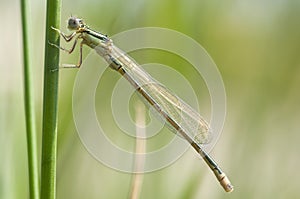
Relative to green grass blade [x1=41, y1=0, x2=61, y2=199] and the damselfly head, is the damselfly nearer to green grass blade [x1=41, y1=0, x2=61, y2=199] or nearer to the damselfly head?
the damselfly head

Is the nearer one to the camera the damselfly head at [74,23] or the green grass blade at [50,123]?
the green grass blade at [50,123]

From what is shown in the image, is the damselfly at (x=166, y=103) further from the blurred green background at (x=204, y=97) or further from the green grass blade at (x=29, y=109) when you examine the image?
the green grass blade at (x=29, y=109)

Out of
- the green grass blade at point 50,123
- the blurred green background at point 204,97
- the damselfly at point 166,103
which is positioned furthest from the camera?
the damselfly at point 166,103

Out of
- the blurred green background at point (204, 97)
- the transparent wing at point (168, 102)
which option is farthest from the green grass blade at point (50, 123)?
the transparent wing at point (168, 102)

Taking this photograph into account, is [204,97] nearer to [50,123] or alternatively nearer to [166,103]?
[166,103]

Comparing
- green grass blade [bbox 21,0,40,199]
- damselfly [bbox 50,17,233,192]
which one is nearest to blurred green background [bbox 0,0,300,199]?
damselfly [bbox 50,17,233,192]

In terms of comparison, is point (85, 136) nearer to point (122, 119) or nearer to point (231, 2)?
point (122, 119)

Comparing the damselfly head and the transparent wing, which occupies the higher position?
the damselfly head

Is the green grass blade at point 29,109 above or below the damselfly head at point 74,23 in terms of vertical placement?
below

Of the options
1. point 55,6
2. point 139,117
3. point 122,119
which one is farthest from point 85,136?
point 55,6
